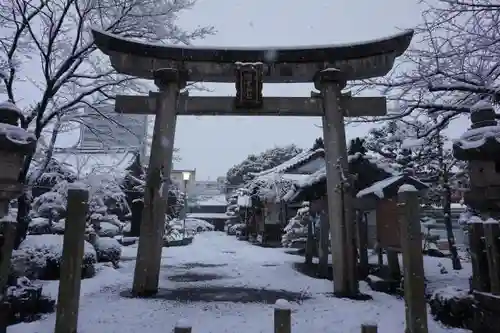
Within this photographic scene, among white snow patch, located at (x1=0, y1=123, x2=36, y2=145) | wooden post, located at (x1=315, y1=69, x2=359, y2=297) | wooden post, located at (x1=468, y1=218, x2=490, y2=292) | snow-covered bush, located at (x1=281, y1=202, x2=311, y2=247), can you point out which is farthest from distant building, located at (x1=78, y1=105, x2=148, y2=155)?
snow-covered bush, located at (x1=281, y1=202, x2=311, y2=247)

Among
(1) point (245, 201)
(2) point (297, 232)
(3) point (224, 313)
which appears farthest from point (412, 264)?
(1) point (245, 201)

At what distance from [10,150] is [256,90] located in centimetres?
511

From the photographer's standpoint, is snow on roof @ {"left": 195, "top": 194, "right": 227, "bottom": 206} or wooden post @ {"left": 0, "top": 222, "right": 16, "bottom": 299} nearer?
wooden post @ {"left": 0, "top": 222, "right": 16, "bottom": 299}

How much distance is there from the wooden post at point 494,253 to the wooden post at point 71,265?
18.5 ft

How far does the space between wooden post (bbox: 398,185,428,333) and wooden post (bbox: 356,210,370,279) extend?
4915 millimetres

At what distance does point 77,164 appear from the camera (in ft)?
49.2

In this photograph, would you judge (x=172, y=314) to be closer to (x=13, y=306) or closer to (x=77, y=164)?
(x=13, y=306)

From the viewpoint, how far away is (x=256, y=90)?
8.39 m

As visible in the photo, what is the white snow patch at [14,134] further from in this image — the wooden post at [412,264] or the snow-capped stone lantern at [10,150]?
the wooden post at [412,264]

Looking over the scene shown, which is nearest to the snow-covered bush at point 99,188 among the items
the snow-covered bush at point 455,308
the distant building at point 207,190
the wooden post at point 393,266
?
the wooden post at point 393,266

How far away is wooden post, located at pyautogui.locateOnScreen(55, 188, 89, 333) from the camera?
190 inches

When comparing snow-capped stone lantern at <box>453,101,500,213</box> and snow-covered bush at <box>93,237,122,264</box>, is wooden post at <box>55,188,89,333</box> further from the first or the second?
snow-covered bush at <box>93,237,122,264</box>

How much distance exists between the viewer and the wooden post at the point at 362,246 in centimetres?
994

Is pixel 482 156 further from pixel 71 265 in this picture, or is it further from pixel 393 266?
pixel 71 265
